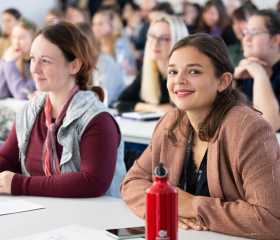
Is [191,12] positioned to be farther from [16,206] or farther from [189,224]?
[189,224]

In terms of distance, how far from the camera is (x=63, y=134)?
6.88 feet

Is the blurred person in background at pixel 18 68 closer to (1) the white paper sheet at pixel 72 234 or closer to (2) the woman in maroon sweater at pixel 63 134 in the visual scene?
(2) the woman in maroon sweater at pixel 63 134

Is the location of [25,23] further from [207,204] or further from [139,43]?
[139,43]

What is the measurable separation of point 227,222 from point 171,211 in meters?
0.40

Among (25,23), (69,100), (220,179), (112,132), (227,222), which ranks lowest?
(227,222)

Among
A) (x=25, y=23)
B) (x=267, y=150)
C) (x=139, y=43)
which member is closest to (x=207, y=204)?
(x=267, y=150)

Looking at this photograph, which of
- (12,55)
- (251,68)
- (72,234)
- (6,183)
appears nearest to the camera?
(72,234)

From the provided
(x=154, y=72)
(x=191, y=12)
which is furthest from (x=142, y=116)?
(x=191, y=12)

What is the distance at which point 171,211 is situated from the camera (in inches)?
44.9

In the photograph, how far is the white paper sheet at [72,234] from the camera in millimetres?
1430

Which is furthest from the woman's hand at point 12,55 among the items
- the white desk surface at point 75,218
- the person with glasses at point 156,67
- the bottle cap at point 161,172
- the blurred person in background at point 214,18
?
the bottle cap at point 161,172

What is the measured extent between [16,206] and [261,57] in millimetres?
2065

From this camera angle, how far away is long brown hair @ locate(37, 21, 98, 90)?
2146mm

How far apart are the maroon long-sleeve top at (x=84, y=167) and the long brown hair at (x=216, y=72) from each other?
47cm
